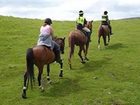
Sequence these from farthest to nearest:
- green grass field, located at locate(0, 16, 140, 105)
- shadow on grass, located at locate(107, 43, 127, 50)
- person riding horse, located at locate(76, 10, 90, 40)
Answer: shadow on grass, located at locate(107, 43, 127, 50), person riding horse, located at locate(76, 10, 90, 40), green grass field, located at locate(0, 16, 140, 105)

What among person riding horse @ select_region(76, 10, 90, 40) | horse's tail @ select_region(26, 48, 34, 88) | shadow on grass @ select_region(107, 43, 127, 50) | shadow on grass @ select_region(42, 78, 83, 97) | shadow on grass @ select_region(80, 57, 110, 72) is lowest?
shadow on grass @ select_region(42, 78, 83, 97)

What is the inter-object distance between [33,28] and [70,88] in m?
25.7

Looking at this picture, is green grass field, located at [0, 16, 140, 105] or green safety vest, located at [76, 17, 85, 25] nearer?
green grass field, located at [0, 16, 140, 105]

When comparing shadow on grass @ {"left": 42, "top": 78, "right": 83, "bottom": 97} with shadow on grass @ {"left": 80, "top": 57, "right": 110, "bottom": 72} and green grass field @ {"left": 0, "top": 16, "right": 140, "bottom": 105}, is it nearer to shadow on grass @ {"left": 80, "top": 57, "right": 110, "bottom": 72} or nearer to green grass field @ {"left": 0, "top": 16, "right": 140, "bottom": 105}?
green grass field @ {"left": 0, "top": 16, "right": 140, "bottom": 105}

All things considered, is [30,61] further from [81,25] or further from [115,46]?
[115,46]

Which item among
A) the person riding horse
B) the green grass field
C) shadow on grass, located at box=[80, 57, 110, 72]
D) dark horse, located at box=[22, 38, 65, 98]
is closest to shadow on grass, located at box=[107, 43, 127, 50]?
the green grass field

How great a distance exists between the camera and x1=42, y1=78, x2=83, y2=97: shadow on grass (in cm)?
2280

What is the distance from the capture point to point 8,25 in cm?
4878

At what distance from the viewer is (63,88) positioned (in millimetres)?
23719

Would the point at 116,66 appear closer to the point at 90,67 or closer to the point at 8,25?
the point at 90,67

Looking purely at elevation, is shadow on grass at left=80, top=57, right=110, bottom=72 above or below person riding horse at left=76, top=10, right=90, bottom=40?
below

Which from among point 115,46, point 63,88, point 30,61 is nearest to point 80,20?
point 63,88

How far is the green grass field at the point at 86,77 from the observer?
22047 millimetres

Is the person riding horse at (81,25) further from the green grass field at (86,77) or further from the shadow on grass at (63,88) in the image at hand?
the shadow on grass at (63,88)
